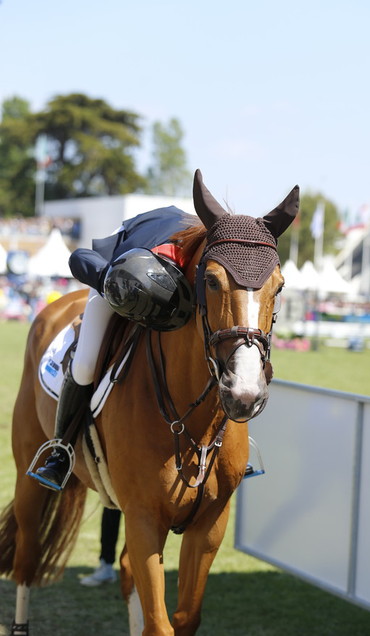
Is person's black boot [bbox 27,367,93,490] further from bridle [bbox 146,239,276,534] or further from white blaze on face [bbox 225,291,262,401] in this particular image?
white blaze on face [bbox 225,291,262,401]

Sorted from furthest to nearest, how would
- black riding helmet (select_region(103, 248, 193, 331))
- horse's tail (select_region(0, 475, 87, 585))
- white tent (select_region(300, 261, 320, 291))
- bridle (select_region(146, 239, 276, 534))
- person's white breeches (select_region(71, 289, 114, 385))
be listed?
white tent (select_region(300, 261, 320, 291))
horse's tail (select_region(0, 475, 87, 585))
person's white breeches (select_region(71, 289, 114, 385))
black riding helmet (select_region(103, 248, 193, 331))
bridle (select_region(146, 239, 276, 534))

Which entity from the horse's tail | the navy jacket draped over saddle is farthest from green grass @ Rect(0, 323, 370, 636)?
the navy jacket draped over saddle

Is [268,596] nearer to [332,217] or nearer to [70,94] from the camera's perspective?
[332,217]

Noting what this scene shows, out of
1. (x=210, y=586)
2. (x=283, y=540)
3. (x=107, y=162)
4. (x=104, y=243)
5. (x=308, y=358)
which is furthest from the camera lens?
(x=107, y=162)

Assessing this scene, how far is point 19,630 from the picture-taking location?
15.3 ft

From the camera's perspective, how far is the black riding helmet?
3193mm

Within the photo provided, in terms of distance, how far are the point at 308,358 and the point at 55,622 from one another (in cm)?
2110

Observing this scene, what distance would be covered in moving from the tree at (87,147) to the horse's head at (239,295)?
74024 millimetres

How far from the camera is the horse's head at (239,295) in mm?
2682

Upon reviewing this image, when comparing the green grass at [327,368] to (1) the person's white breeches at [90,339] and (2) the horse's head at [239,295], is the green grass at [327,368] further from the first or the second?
(2) the horse's head at [239,295]

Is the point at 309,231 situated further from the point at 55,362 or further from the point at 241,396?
the point at 241,396

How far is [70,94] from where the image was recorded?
7994 centimetres

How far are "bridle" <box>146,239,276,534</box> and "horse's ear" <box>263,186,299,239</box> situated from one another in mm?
139

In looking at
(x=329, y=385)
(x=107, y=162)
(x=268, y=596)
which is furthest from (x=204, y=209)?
(x=107, y=162)
